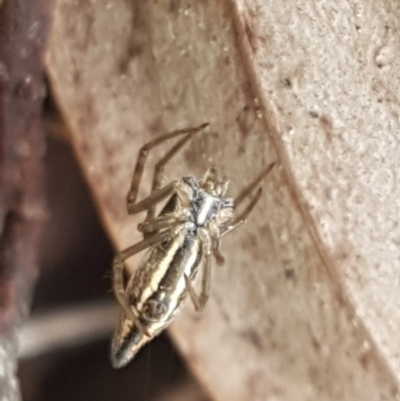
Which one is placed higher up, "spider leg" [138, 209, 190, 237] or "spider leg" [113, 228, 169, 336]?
"spider leg" [138, 209, 190, 237]

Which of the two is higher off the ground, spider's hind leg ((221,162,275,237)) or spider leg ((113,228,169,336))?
spider's hind leg ((221,162,275,237))

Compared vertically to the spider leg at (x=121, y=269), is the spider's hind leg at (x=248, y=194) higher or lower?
higher

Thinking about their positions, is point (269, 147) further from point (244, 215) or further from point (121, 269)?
point (121, 269)

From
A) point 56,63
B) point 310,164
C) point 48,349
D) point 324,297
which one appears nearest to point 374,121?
point 310,164
